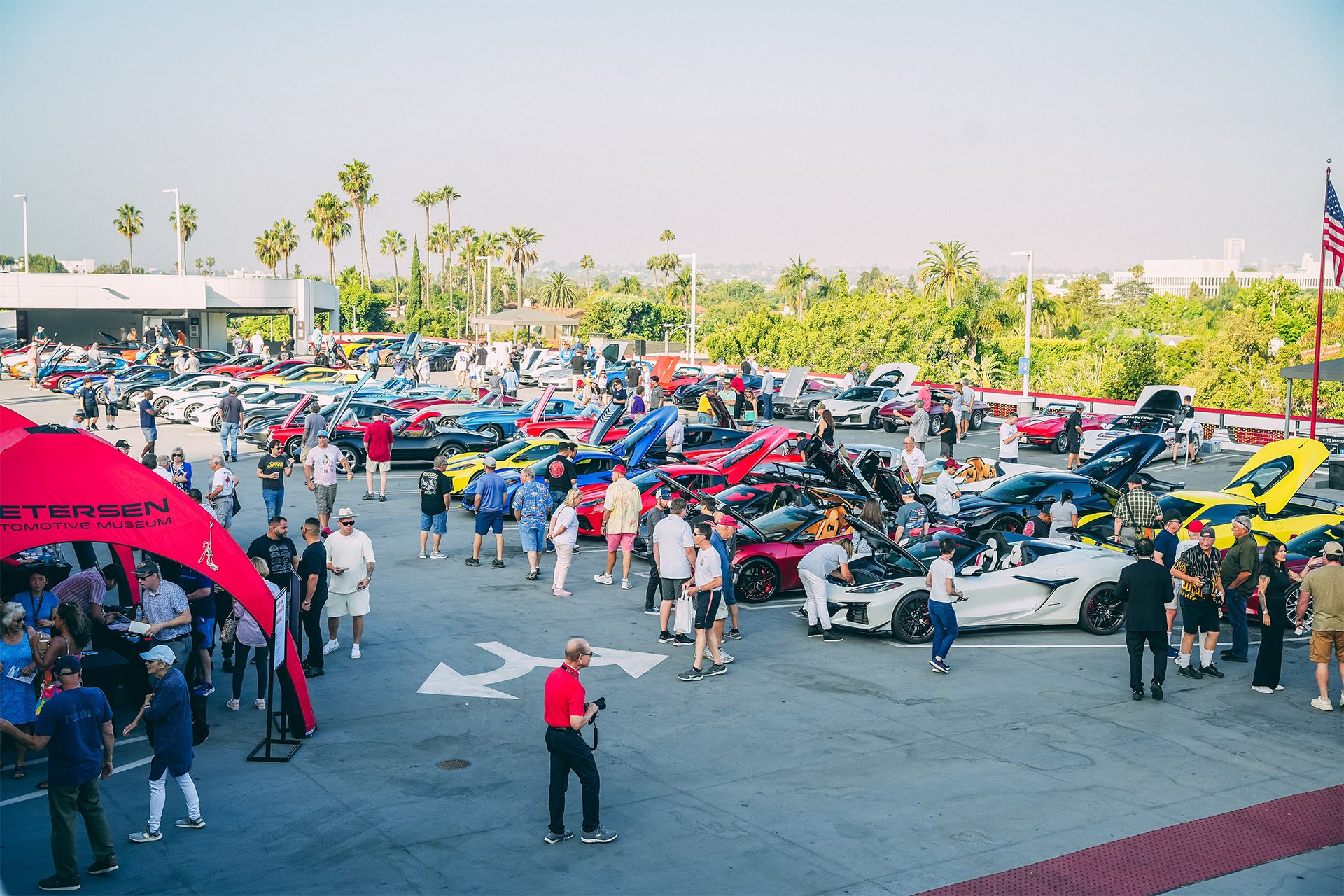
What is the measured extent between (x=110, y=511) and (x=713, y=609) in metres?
5.74

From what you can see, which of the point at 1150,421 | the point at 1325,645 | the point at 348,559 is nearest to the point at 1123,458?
the point at 1325,645

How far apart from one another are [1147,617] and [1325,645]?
170 centimetres

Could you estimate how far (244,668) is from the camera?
11.4 metres

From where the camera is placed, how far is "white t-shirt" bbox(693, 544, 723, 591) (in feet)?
39.3

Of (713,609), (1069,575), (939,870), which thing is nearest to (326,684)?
(713,609)

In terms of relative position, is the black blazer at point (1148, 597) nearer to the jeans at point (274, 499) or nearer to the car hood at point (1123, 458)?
the car hood at point (1123, 458)

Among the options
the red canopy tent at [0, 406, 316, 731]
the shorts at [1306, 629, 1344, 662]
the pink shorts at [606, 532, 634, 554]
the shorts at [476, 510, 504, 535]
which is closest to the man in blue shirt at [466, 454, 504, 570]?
the shorts at [476, 510, 504, 535]

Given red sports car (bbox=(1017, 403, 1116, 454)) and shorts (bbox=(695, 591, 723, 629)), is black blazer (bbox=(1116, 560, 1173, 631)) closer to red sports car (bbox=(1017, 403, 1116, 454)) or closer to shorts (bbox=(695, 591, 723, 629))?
shorts (bbox=(695, 591, 723, 629))

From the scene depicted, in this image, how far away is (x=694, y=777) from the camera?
9.31 metres

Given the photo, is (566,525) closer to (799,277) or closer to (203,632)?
(203,632)

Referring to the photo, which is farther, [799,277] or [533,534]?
[799,277]

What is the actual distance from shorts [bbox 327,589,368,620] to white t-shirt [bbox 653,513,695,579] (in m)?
3.29

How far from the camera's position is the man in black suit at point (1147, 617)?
11.4 m

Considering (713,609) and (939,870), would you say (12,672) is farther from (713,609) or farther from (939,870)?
(939,870)
